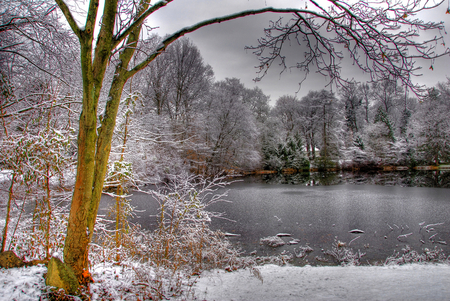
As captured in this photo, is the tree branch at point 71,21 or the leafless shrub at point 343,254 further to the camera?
the leafless shrub at point 343,254

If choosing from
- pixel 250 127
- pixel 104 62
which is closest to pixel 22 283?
pixel 104 62

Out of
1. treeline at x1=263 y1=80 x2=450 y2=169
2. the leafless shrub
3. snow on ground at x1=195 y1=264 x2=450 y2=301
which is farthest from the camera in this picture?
treeline at x1=263 y1=80 x2=450 y2=169

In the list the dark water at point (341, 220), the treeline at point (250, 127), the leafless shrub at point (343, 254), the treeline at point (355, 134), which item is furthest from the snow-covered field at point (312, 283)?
the treeline at point (355, 134)

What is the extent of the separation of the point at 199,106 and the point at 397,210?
52.3 feet

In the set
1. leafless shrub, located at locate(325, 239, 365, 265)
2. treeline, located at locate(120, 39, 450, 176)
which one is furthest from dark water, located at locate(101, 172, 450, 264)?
treeline, located at locate(120, 39, 450, 176)

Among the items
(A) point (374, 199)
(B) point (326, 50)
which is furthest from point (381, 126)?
(B) point (326, 50)

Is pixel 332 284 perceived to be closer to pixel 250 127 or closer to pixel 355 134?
pixel 250 127

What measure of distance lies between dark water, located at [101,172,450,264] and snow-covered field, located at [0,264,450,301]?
3.49 feet

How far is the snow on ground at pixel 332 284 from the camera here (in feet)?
8.79

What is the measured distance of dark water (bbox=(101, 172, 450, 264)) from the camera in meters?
5.69

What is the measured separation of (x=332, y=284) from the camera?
3258 mm

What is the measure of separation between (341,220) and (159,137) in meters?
6.72

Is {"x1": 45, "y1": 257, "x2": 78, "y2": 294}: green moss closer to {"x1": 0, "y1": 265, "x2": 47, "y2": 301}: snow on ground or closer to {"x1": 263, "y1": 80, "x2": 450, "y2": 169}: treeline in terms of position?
{"x1": 0, "y1": 265, "x2": 47, "y2": 301}: snow on ground

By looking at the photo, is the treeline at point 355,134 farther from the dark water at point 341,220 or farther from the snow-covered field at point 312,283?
the snow-covered field at point 312,283
